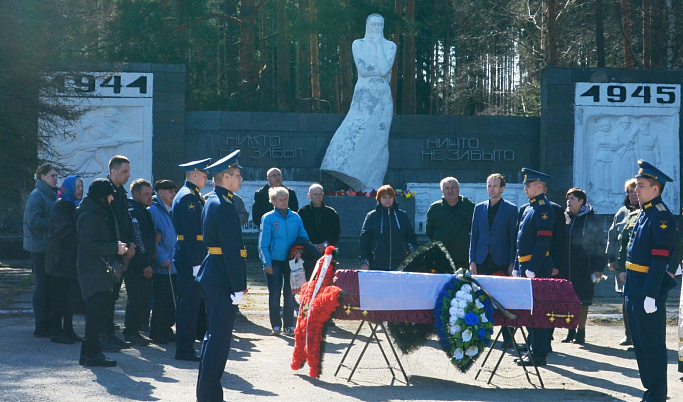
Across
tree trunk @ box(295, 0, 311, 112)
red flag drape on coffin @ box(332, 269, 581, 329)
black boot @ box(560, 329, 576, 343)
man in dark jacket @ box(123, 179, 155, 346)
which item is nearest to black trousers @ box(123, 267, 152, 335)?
man in dark jacket @ box(123, 179, 155, 346)

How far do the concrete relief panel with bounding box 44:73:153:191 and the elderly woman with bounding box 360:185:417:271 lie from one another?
8781 millimetres

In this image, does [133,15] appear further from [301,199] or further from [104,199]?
[104,199]

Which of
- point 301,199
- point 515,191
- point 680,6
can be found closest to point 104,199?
point 301,199

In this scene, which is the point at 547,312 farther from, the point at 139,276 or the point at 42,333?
the point at 42,333

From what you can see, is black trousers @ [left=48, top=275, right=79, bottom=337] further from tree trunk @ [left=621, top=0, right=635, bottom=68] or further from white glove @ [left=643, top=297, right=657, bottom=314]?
tree trunk @ [left=621, top=0, right=635, bottom=68]

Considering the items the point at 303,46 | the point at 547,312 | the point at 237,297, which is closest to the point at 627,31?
the point at 303,46

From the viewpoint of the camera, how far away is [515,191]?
1798cm

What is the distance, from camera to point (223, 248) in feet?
19.4

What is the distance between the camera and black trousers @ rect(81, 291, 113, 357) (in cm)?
715

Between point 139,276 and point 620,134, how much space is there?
12.7 metres

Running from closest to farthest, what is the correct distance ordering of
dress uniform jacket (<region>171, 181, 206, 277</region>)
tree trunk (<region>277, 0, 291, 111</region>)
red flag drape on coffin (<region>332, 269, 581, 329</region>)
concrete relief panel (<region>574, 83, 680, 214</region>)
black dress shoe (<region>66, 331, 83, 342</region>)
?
red flag drape on coffin (<region>332, 269, 581, 329</region>) → dress uniform jacket (<region>171, 181, 206, 277</region>) → black dress shoe (<region>66, 331, 83, 342</region>) → concrete relief panel (<region>574, 83, 680, 214</region>) → tree trunk (<region>277, 0, 291, 111</region>)

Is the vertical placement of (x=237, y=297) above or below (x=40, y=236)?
below

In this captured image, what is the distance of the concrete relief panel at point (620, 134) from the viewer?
1808cm

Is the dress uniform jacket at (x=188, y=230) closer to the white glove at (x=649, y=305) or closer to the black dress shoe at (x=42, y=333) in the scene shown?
the black dress shoe at (x=42, y=333)
